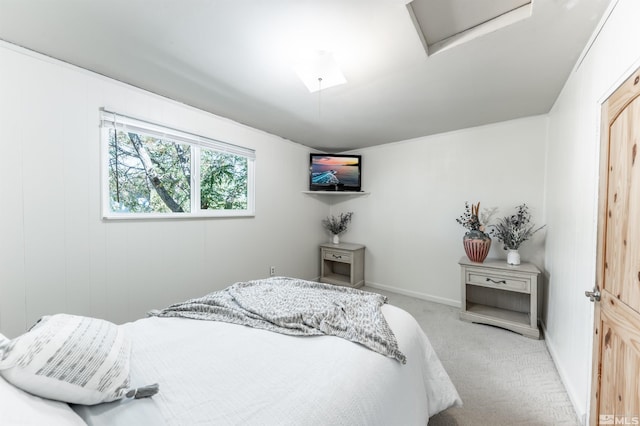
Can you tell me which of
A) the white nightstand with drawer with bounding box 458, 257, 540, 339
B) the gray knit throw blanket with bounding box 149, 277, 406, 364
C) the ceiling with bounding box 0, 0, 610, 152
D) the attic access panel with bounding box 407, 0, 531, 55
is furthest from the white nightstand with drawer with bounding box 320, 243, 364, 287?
the attic access panel with bounding box 407, 0, 531, 55

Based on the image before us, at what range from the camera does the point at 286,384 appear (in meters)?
0.91

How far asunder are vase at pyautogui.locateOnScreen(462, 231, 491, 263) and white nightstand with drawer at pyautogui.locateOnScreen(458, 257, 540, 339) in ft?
0.25

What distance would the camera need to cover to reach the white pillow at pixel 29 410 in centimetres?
59

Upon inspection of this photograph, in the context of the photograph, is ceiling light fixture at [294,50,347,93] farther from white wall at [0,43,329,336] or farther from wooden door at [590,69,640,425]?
A: wooden door at [590,69,640,425]

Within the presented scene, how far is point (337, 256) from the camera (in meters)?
3.98

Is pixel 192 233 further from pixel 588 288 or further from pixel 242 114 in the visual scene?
pixel 588 288

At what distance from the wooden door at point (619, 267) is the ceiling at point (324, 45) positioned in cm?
67

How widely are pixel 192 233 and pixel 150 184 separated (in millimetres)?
588

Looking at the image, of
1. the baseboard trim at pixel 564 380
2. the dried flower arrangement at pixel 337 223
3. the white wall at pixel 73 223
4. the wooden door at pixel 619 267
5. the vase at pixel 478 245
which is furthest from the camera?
the dried flower arrangement at pixel 337 223

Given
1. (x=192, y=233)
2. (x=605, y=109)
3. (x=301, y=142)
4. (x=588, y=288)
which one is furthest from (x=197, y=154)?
(x=588, y=288)

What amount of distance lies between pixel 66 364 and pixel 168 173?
6.69ft

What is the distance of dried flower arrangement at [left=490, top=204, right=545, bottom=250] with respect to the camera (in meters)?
2.72

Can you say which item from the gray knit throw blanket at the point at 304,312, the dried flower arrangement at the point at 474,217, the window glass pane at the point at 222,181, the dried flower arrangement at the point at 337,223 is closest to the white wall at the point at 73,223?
the window glass pane at the point at 222,181

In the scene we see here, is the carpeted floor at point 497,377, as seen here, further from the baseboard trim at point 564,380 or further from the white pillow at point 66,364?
the white pillow at point 66,364
